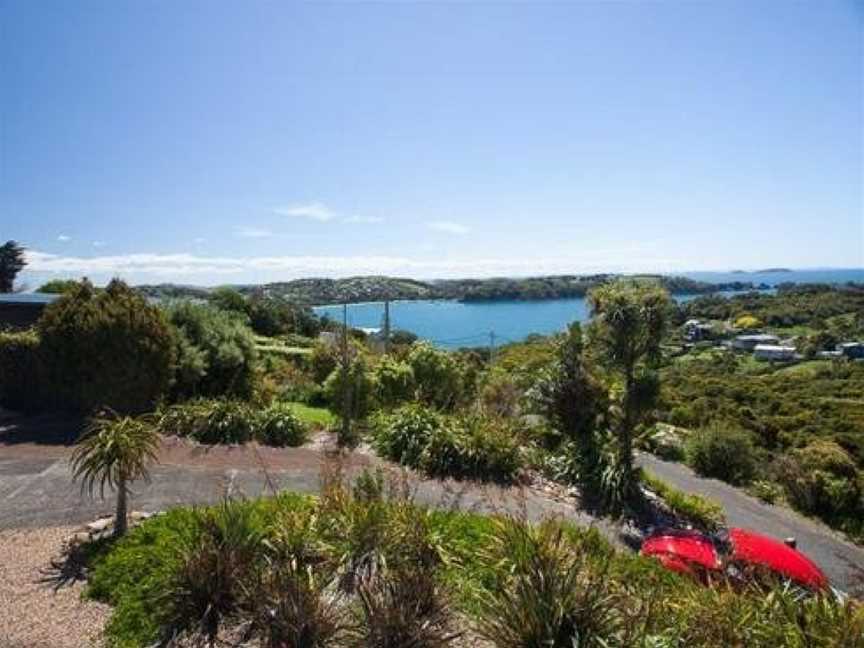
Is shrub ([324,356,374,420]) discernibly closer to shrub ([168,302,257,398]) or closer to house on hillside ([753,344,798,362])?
shrub ([168,302,257,398])

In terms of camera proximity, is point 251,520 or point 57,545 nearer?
point 251,520

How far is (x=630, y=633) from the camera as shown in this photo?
13.8 feet

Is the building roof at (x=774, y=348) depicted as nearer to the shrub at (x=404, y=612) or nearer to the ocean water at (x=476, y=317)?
the ocean water at (x=476, y=317)

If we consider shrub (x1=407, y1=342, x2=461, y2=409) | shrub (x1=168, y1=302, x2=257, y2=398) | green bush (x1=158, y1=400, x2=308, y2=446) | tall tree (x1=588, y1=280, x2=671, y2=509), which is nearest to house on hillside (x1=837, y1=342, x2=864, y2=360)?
shrub (x1=407, y1=342, x2=461, y2=409)

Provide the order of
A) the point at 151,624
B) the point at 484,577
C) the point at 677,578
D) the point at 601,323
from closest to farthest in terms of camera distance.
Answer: the point at 151,624, the point at 484,577, the point at 677,578, the point at 601,323

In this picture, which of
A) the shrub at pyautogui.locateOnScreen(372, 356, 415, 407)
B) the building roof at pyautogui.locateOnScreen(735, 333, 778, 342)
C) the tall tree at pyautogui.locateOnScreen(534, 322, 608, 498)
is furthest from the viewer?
the building roof at pyautogui.locateOnScreen(735, 333, 778, 342)

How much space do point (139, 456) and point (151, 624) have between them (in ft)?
6.67

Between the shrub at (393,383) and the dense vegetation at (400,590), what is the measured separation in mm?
8206

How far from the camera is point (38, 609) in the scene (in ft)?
18.1

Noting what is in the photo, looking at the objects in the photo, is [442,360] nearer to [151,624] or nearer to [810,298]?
[151,624]

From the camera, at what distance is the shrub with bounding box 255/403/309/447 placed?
12516 mm

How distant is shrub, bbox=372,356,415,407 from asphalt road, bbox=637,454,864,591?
6.89 metres

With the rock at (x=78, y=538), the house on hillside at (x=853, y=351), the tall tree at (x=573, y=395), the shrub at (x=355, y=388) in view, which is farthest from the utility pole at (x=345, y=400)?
the house on hillside at (x=853, y=351)

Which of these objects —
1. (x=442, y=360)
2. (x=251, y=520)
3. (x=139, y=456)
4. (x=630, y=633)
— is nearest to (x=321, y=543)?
(x=251, y=520)
